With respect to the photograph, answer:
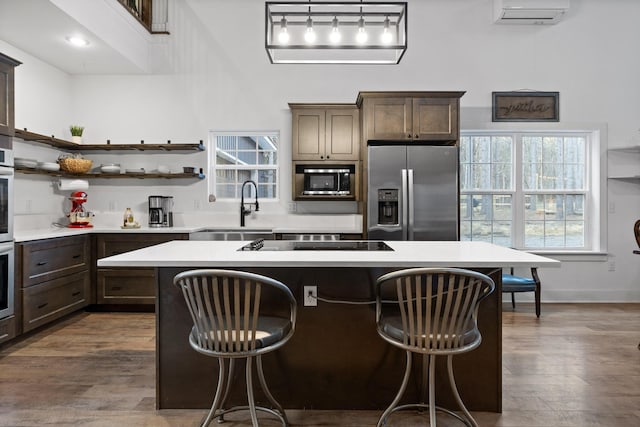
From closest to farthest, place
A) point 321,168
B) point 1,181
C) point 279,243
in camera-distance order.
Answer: point 279,243 → point 1,181 → point 321,168

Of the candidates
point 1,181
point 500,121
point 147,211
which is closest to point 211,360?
point 1,181

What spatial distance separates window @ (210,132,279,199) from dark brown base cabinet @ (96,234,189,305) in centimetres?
111

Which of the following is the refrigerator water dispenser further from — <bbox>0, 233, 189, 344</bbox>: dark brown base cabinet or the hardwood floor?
<bbox>0, 233, 189, 344</bbox>: dark brown base cabinet

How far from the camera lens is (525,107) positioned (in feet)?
15.8

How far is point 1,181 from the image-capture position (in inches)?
121

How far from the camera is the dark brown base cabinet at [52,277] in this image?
333 cm

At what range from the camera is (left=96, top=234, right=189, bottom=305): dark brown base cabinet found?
4191 millimetres

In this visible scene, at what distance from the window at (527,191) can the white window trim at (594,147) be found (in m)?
0.07

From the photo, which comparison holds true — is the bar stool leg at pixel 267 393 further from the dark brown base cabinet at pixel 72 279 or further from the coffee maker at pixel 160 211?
the coffee maker at pixel 160 211

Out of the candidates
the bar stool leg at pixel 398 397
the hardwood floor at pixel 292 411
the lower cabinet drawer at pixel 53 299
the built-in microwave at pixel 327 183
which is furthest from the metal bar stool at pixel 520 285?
the lower cabinet drawer at pixel 53 299

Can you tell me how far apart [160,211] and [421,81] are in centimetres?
341

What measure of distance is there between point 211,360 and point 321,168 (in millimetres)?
2856

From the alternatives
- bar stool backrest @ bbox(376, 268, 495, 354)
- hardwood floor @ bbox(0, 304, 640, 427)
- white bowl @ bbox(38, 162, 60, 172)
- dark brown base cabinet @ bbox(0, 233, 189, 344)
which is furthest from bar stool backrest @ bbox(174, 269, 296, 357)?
white bowl @ bbox(38, 162, 60, 172)

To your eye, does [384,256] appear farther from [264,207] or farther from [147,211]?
[147,211]
